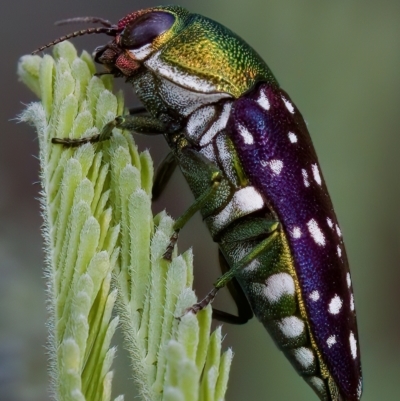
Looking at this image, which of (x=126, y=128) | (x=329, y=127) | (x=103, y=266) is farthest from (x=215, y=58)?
(x=329, y=127)

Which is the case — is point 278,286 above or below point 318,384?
above

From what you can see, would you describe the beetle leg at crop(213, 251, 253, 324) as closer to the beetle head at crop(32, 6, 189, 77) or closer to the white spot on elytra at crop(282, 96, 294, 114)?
the white spot on elytra at crop(282, 96, 294, 114)

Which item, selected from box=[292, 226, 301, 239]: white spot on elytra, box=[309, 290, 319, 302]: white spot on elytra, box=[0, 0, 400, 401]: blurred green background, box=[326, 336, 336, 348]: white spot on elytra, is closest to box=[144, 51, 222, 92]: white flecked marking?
box=[292, 226, 301, 239]: white spot on elytra

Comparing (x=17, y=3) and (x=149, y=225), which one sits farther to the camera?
(x=17, y=3)

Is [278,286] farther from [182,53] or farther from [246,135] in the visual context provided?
[182,53]

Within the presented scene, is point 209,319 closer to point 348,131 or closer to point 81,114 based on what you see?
point 81,114

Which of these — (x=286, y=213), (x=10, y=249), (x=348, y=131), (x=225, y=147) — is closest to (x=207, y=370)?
(x=286, y=213)
